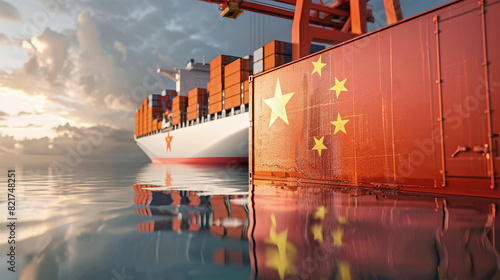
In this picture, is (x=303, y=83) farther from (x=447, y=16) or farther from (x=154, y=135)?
(x=154, y=135)

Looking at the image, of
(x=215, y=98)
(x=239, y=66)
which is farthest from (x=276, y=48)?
(x=215, y=98)

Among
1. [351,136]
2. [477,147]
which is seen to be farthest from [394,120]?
[477,147]

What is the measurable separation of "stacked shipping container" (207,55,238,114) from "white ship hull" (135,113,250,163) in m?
1.48

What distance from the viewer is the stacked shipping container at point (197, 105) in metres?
32.0

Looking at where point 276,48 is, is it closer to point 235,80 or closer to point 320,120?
point 235,80

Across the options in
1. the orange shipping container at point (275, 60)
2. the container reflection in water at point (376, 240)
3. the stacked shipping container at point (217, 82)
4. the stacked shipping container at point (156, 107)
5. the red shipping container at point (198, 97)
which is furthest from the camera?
the stacked shipping container at point (156, 107)

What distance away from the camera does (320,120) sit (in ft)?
24.7

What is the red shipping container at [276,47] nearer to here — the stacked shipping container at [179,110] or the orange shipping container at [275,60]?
the orange shipping container at [275,60]

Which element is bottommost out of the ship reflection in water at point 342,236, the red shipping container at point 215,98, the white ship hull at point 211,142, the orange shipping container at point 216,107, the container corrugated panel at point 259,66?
the ship reflection in water at point 342,236

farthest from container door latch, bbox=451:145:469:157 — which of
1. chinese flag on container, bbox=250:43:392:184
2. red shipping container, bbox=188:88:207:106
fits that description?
red shipping container, bbox=188:88:207:106

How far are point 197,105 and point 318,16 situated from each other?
15269 mm

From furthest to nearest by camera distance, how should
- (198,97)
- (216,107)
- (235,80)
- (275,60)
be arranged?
(198,97)
(216,107)
(235,80)
(275,60)

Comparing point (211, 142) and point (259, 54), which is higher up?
point (259, 54)

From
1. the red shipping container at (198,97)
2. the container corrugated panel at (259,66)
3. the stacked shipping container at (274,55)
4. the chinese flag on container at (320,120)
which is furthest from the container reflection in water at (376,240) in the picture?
the red shipping container at (198,97)
